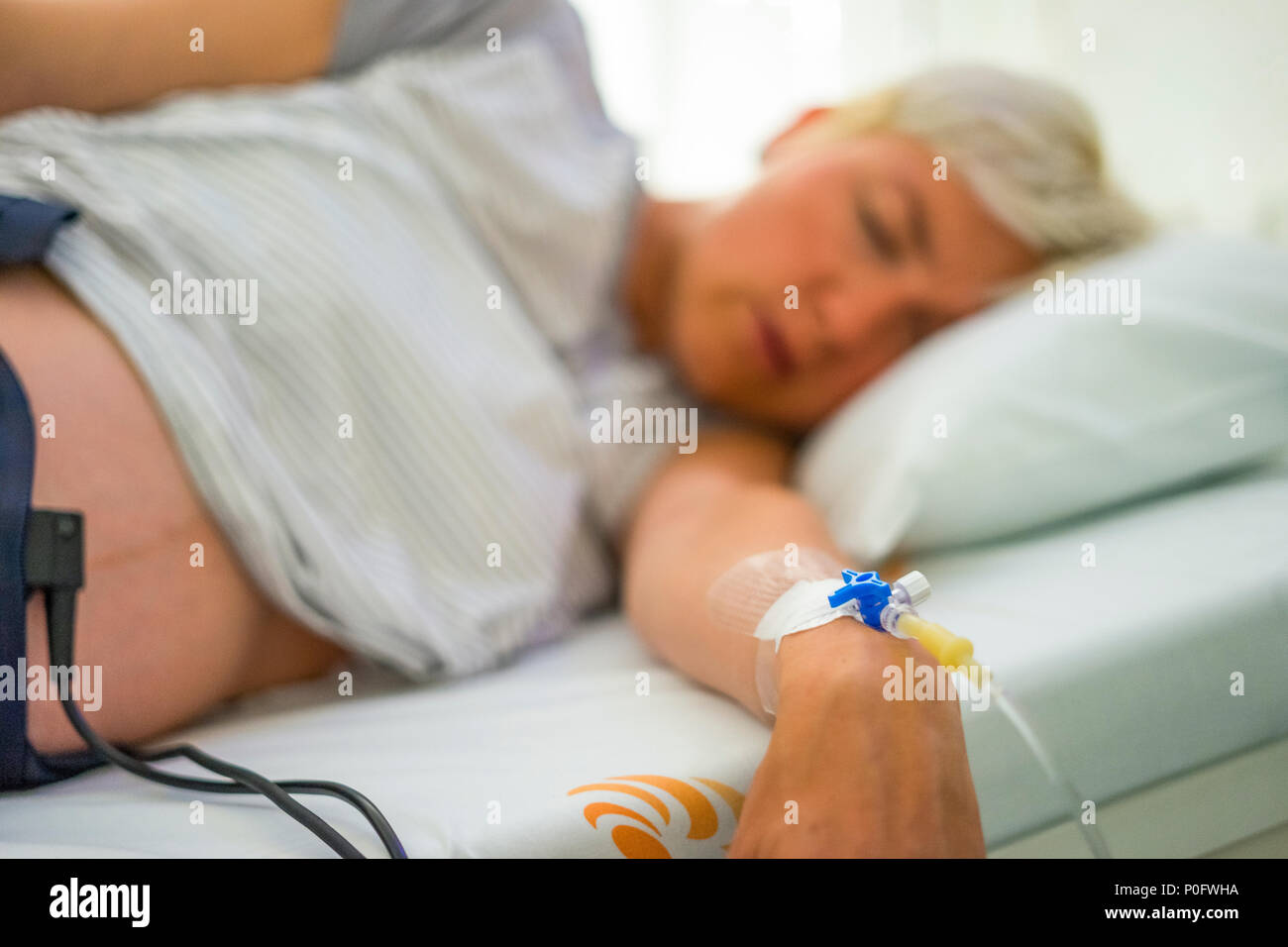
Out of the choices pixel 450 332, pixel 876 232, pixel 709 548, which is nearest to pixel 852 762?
pixel 709 548

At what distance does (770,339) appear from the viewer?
1.00 metres

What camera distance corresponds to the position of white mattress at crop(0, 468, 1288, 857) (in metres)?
0.53

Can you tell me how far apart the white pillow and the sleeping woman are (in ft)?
0.27

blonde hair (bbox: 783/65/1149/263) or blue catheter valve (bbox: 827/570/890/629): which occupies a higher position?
blonde hair (bbox: 783/65/1149/263)

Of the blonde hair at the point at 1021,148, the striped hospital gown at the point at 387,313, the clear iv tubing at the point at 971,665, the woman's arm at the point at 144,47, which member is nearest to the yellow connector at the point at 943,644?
the clear iv tubing at the point at 971,665

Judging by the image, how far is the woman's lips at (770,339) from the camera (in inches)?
39.4

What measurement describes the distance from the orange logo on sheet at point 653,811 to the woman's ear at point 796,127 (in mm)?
856

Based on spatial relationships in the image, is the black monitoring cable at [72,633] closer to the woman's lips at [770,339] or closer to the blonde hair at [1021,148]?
the woman's lips at [770,339]

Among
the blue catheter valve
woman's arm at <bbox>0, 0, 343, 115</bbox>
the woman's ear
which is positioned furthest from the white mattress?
the woman's ear

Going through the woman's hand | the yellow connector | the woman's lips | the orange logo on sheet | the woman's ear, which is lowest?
the orange logo on sheet

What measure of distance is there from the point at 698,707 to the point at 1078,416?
41 centimetres

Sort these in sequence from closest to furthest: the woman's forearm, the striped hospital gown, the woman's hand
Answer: the woman's hand → the woman's forearm → the striped hospital gown

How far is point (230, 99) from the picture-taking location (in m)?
0.88

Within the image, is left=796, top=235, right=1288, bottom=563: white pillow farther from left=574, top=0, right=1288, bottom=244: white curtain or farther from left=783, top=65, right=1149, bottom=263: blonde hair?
left=574, top=0, right=1288, bottom=244: white curtain
